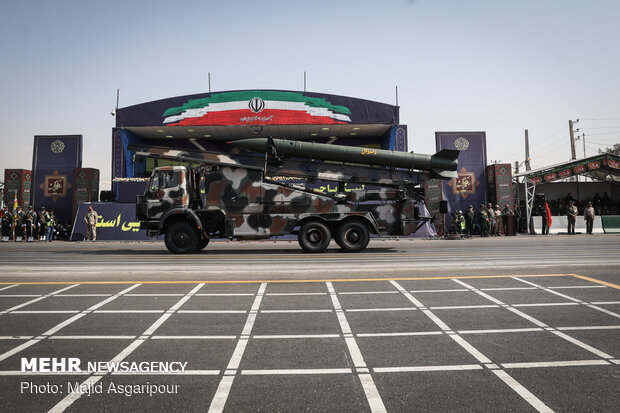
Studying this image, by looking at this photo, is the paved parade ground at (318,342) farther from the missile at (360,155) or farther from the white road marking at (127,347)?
the missile at (360,155)

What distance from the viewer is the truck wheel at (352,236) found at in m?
12.1

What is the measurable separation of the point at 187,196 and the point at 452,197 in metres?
18.3

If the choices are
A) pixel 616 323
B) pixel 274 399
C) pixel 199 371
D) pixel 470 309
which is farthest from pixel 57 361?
pixel 616 323

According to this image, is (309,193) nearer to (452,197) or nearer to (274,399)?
(274,399)

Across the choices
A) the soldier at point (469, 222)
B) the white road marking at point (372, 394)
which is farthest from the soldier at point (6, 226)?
the soldier at point (469, 222)

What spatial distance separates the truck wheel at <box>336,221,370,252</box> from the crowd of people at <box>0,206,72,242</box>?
1859 cm

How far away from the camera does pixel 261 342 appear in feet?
12.2

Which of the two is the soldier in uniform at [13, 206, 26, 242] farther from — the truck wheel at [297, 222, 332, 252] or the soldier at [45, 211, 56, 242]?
the truck wheel at [297, 222, 332, 252]

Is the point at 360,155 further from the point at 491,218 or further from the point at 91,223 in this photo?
the point at 91,223

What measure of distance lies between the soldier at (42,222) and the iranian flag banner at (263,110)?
10196mm

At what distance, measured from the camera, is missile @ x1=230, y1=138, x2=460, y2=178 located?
1273cm

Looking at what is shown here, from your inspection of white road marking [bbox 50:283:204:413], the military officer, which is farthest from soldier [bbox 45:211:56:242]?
white road marking [bbox 50:283:204:413]

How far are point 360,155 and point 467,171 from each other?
1478 centimetres

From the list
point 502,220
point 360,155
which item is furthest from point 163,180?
point 502,220
